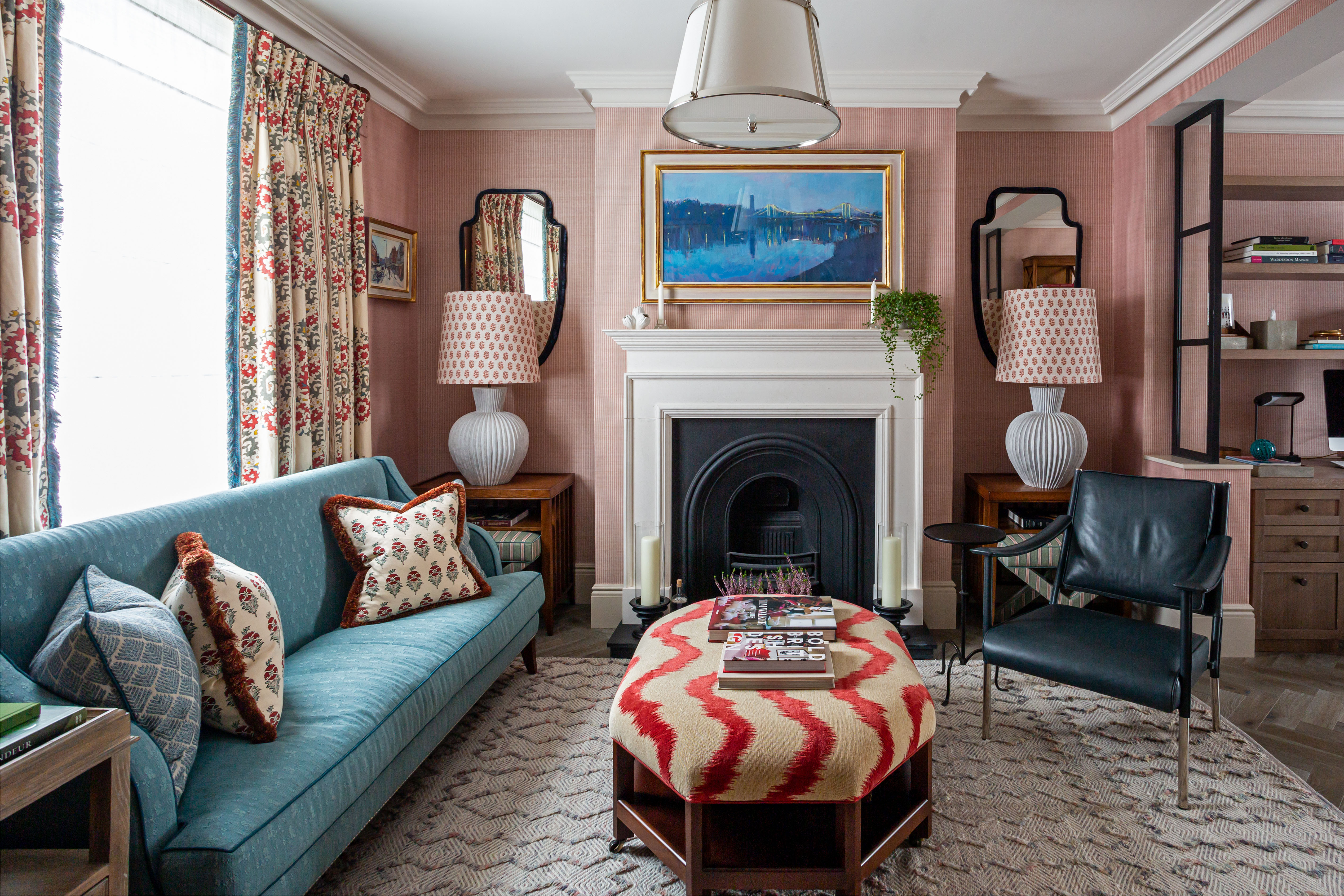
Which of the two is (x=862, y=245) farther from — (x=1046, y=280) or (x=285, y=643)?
(x=285, y=643)

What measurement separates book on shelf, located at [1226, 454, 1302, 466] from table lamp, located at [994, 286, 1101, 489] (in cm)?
59

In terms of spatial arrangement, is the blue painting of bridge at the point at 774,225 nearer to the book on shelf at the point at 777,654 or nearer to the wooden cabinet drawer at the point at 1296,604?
the book on shelf at the point at 777,654

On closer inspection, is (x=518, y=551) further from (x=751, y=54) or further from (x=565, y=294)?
(x=751, y=54)

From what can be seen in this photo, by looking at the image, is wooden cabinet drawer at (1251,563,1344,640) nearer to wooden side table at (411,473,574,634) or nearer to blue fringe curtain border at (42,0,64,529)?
wooden side table at (411,473,574,634)

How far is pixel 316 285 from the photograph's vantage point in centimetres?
291

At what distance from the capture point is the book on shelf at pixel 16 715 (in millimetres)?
1146

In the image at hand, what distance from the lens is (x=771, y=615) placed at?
2361 mm

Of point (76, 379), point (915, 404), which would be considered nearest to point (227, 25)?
point (76, 379)

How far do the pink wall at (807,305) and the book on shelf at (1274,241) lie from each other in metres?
1.29

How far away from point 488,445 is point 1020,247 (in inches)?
110

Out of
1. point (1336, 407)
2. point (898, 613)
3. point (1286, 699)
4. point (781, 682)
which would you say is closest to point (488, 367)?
point (898, 613)

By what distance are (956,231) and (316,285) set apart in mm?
2988

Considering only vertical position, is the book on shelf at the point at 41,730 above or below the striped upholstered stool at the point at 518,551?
above

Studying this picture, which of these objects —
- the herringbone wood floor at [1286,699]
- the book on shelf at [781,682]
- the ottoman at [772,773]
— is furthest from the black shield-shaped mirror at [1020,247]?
the book on shelf at [781,682]
